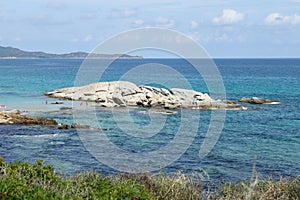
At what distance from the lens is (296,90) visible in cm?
8294

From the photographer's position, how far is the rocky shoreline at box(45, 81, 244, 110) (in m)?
55.0

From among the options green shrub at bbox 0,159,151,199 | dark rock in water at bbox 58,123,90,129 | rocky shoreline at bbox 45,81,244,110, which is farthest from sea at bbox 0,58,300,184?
green shrub at bbox 0,159,151,199

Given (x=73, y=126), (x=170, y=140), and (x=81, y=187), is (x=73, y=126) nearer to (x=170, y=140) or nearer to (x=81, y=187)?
(x=170, y=140)

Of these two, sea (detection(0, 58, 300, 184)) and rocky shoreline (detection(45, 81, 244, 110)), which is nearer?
sea (detection(0, 58, 300, 184))

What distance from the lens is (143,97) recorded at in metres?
57.1

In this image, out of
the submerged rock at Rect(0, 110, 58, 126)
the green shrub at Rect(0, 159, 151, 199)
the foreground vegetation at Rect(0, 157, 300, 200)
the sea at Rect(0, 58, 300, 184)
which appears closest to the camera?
the green shrub at Rect(0, 159, 151, 199)

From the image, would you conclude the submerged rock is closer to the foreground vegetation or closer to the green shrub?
the foreground vegetation

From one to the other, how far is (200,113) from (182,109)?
2.91 m

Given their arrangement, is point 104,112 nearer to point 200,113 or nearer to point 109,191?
point 200,113

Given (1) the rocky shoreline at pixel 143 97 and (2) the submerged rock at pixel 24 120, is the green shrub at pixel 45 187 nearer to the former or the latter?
(2) the submerged rock at pixel 24 120

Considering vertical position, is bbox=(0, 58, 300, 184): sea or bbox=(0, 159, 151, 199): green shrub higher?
bbox=(0, 159, 151, 199): green shrub

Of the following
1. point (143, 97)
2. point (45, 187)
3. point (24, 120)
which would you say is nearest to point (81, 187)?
point (45, 187)

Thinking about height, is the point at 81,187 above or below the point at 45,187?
below

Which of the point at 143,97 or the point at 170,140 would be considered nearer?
the point at 170,140
